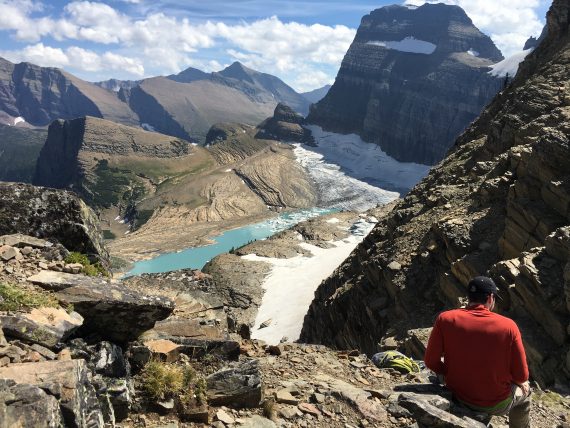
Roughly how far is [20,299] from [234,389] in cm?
454

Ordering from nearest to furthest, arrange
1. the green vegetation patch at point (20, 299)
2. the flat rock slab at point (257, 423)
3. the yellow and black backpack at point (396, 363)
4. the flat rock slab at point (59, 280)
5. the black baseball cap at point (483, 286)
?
1. the black baseball cap at point (483, 286)
2. the green vegetation patch at point (20, 299)
3. the flat rock slab at point (257, 423)
4. the flat rock slab at point (59, 280)
5. the yellow and black backpack at point (396, 363)

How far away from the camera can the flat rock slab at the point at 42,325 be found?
8102mm

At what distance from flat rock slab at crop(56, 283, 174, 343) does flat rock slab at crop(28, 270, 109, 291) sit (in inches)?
4.6

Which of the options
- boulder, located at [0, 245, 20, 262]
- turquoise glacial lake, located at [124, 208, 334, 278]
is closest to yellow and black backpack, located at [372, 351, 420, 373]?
boulder, located at [0, 245, 20, 262]

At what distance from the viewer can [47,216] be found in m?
13.2

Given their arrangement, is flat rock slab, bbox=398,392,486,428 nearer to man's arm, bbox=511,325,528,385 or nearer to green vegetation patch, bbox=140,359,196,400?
man's arm, bbox=511,325,528,385

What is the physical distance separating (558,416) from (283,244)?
8867 cm

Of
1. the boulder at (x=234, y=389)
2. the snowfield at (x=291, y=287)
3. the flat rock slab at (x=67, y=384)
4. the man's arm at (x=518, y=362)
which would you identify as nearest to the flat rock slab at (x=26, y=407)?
the flat rock slab at (x=67, y=384)

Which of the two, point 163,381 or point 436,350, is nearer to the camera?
point 436,350

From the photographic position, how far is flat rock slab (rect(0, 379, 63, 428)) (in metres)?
5.79

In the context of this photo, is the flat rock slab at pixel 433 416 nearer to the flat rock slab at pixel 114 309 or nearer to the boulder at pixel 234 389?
the boulder at pixel 234 389

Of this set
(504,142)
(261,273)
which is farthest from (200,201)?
(504,142)

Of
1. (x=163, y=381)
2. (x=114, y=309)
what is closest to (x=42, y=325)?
(x=114, y=309)

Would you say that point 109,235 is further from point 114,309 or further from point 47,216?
point 114,309
